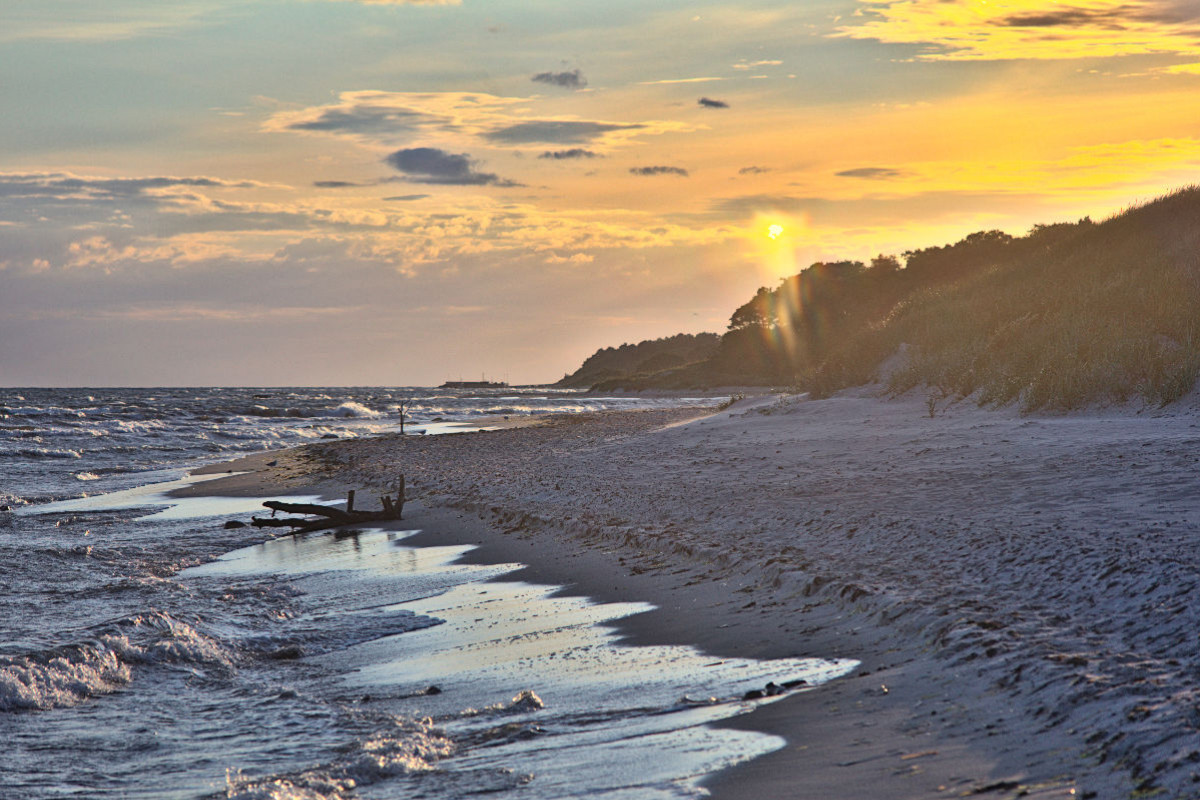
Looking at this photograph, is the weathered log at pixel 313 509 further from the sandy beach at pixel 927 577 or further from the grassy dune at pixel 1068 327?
the grassy dune at pixel 1068 327

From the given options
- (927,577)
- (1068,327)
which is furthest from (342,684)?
(1068,327)

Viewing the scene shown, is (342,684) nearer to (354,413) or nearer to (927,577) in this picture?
(927,577)

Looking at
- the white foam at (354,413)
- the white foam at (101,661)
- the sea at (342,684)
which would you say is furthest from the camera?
the white foam at (354,413)

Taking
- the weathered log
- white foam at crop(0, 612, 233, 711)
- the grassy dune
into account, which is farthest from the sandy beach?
white foam at crop(0, 612, 233, 711)

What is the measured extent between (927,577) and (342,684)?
14.7ft

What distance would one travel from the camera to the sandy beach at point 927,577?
4195 mm

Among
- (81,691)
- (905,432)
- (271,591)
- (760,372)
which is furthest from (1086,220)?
(760,372)

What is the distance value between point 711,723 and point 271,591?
718cm

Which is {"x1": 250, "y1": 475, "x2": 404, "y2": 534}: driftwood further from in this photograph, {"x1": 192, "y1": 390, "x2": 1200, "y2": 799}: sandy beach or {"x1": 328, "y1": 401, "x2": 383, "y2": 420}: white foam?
{"x1": 328, "y1": 401, "x2": 383, "y2": 420}: white foam

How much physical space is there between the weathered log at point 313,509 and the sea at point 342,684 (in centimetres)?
149

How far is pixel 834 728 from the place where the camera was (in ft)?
15.8

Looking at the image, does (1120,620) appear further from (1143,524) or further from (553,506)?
(553,506)

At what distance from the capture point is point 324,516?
54.0ft

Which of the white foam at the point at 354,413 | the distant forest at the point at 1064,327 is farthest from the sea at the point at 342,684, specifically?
the white foam at the point at 354,413
